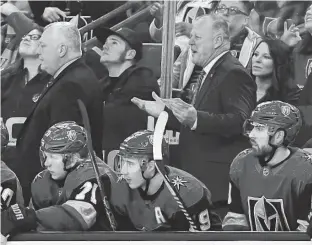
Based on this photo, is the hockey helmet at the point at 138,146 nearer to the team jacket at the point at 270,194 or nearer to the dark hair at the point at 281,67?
the team jacket at the point at 270,194

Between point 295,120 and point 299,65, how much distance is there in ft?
0.95

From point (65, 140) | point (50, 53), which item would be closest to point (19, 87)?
point (50, 53)

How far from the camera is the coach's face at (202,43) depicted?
13.4 feet

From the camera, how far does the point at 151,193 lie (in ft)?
13.4

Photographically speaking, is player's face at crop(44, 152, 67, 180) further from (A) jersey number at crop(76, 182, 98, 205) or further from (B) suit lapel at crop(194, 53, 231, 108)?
(B) suit lapel at crop(194, 53, 231, 108)

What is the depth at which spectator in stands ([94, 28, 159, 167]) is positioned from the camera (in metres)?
4.07

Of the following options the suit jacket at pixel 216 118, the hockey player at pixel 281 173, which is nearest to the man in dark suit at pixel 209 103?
the suit jacket at pixel 216 118

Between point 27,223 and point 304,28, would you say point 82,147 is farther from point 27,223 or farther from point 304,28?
point 304,28

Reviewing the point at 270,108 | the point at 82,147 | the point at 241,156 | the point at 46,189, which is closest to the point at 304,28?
the point at 270,108

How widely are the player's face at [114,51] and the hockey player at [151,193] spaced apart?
403 millimetres

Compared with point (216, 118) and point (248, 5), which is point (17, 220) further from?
point (248, 5)

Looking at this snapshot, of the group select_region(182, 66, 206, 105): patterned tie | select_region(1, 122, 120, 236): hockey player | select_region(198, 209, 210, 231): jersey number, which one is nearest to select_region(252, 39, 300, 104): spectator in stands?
select_region(182, 66, 206, 105): patterned tie

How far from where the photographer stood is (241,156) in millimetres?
4102

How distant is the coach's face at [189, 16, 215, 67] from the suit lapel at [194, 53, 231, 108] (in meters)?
0.05
